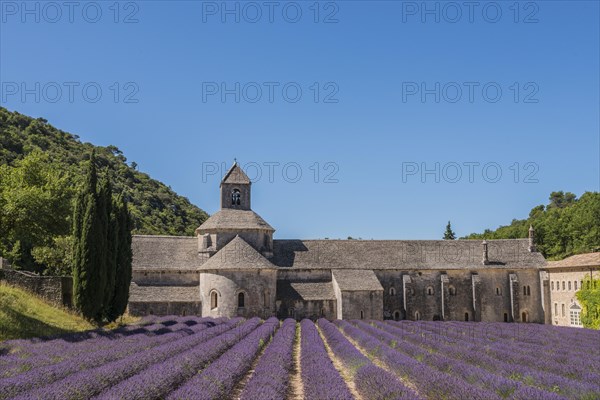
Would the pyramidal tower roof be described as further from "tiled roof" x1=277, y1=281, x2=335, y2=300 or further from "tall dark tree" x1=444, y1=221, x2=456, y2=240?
"tall dark tree" x1=444, y1=221, x2=456, y2=240

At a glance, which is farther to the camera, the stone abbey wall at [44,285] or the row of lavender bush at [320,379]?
the stone abbey wall at [44,285]

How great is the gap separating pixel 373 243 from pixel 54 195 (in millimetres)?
28780

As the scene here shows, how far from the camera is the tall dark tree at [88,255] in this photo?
31641mm

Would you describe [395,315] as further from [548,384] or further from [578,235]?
[578,235]

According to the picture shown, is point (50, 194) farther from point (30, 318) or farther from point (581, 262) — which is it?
point (581, 262)

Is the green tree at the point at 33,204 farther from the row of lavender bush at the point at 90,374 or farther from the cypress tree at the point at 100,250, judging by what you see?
the row of lavender bush at the point at 90,374

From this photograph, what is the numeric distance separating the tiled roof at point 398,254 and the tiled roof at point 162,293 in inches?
298

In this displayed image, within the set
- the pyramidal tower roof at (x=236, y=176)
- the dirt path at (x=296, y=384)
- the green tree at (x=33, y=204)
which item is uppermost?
the pyramidal tower roof at (x=236, y=176)

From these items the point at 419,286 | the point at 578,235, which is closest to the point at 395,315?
the point at 419,286

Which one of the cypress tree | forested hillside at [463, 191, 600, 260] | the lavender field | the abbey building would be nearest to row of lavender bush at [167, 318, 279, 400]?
the lavender field

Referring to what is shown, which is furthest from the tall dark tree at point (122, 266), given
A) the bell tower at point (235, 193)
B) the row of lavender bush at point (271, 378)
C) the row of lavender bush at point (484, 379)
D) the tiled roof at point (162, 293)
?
the row of lavender bush at point (484, 379)

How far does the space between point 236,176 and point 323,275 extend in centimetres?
1206

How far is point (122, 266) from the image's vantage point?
3784cm

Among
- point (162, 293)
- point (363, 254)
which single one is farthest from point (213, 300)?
point (363, 254)
